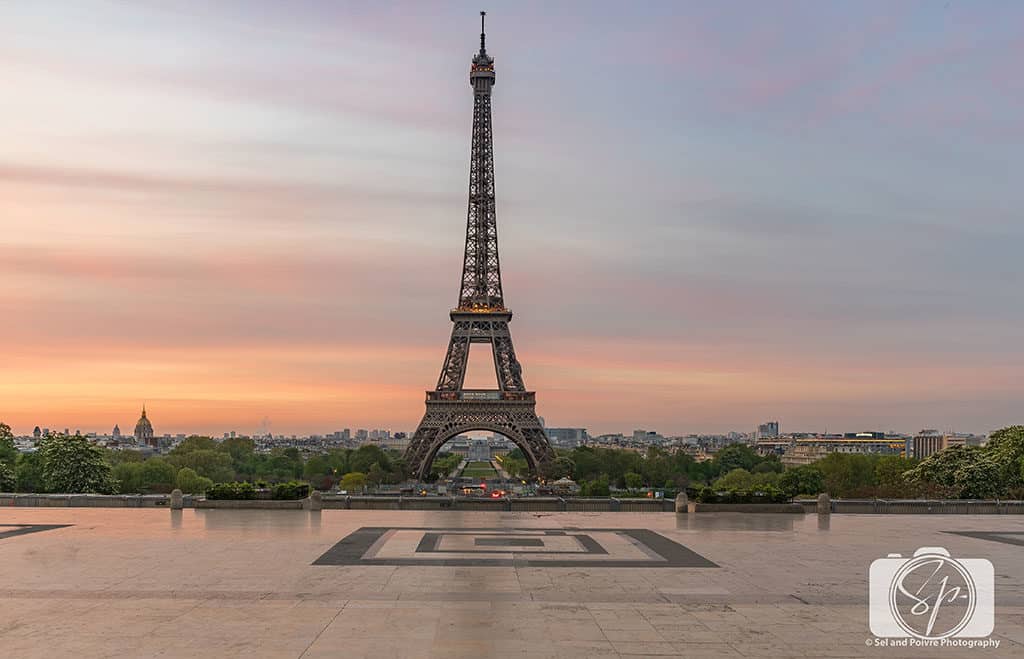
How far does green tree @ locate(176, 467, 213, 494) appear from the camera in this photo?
10319cm

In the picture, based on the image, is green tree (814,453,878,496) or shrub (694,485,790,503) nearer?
shrub (694,485,790,503)

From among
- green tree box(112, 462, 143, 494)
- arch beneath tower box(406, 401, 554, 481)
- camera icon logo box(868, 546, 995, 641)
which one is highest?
arch beneath tower box(406, 401, 554, 481)

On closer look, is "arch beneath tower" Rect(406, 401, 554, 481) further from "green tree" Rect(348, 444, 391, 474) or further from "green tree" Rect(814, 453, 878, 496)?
"green tree" Rect(348, 444, 391, 474)

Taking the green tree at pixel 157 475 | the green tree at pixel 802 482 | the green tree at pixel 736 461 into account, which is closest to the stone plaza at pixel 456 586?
the green tree at pixel 802 482

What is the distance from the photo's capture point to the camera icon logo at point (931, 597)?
20438 millimetres

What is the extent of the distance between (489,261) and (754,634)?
8894 cm

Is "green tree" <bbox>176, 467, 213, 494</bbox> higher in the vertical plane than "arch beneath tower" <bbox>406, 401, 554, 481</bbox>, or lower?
lower

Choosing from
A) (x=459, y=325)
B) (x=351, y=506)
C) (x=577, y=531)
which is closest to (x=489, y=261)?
(x=459, y=325)

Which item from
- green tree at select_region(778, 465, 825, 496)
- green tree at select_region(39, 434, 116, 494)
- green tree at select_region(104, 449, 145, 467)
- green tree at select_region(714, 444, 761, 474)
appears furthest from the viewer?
green tree at select_region(714, 444, 761, 474)

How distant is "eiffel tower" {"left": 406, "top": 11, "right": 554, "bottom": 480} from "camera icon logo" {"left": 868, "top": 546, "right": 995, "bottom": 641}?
71.8 metres

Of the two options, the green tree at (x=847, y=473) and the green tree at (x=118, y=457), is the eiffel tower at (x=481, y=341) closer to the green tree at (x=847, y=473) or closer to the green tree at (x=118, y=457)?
the green tree at (x=847, y=473)

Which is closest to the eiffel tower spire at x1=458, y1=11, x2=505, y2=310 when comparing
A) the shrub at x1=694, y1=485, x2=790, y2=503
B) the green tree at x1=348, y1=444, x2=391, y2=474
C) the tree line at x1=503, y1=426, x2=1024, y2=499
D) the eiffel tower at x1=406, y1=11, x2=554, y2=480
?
the eiffel tower at x1=406, y1=11, x2=554, y2=480

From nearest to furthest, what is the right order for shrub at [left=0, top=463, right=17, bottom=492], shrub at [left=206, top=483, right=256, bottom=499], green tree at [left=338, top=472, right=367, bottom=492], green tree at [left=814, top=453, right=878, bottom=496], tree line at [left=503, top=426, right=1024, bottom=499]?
shrub at [left=206, top=483, right=256, bottom=499], tree line at [left=503, top=426, right=1024, bottom=499], shrub at [left=0, top=463, right=17, bottom=492], green tree at [left=814, top=453, right=878, bottom=496], green tree at [left=338, top=472, right=367, bottom=492]

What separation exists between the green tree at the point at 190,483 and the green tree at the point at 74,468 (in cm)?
3731
